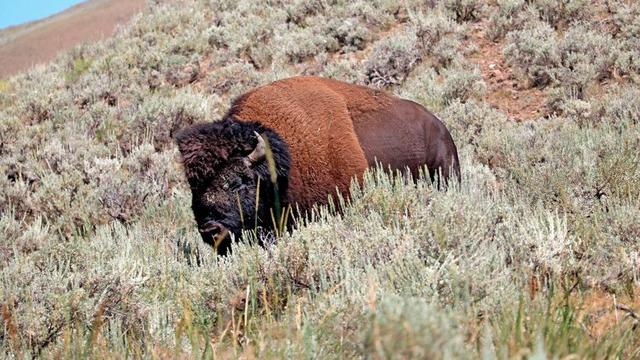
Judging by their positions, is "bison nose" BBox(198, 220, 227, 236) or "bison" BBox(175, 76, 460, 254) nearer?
"bison nose" BBox(198, 220, 227, 236)

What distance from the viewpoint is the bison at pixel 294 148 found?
14.0ft

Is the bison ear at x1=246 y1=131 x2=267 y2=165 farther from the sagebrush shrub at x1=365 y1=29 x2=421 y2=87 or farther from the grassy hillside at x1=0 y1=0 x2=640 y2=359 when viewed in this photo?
the sagebrush shrub at x1=365 y1=29 x2=421 y2=87

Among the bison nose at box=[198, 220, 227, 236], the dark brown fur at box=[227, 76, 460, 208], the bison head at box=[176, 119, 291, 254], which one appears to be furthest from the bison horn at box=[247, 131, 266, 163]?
the bison nose at box=[198, 220, 227, 236]

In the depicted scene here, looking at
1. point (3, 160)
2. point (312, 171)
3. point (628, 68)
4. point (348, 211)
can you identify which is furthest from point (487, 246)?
point (3, 160)

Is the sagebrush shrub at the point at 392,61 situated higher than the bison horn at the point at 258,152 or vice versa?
the bison horn at the point at 258,152

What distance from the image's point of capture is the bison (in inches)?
169

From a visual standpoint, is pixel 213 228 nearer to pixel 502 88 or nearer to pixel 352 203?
pixel 352 203

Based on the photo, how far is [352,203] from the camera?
4734 mm

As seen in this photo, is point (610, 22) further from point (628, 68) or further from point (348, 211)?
point (348, 211)

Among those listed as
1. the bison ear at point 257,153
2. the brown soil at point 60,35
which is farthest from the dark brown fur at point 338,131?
the brown soil at point 60,35

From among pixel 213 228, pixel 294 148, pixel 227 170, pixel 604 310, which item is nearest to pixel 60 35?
pixel 294 148

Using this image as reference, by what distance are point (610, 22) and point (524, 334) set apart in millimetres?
9688

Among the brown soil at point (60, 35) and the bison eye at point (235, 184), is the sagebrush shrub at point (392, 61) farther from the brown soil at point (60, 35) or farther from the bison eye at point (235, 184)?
the brown soil at point (60, 35)

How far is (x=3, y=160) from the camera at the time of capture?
8.81 meters
